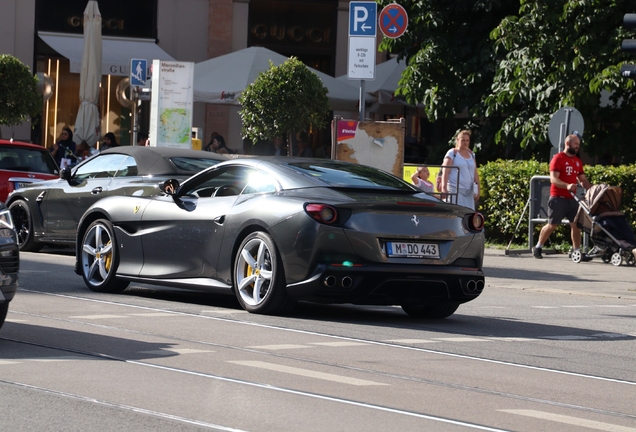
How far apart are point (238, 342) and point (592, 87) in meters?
15.3

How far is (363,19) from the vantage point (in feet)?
56.1

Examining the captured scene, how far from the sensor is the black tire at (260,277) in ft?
31.6

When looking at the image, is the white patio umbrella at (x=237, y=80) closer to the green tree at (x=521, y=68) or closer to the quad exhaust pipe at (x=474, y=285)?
the green tree at (x=521, y=68)

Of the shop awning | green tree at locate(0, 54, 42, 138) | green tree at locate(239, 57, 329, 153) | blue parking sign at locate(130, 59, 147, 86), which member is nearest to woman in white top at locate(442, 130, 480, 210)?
green tree at locate(239, 57, 329, 153)

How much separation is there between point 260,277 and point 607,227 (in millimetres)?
9006

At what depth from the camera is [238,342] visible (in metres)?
8.30

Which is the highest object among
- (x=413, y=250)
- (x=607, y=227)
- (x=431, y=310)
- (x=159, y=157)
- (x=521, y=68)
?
(x=521, y=68)

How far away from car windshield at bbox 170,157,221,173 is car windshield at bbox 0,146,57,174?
5.34 meters

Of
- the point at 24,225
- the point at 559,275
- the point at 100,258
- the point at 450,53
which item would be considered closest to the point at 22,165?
the point at 24,225

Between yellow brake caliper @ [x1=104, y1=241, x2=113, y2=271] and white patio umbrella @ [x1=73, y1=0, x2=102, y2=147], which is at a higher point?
white patio umbrella @ [x1=73, y1=0, x2=102, y2=147]

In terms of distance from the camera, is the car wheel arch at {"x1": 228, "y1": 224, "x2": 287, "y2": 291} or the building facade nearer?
the car wheel arch at {"x1": 228, "y1": 224, "x2": 287, "y2": 291}

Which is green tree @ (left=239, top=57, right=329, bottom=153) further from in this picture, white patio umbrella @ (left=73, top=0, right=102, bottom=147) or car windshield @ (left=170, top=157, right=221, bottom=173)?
car windshield @ (left=170, top=157, right=221, bottom=173)

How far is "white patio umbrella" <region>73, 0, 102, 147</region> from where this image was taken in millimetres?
26672

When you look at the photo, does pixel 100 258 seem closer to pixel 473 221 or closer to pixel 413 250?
pixel 413 250
